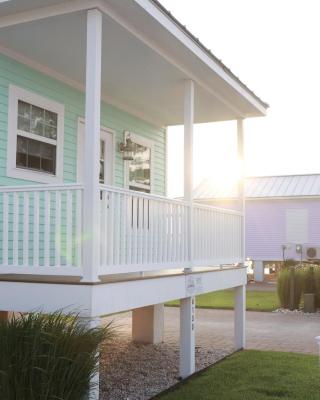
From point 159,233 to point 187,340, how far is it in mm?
1683

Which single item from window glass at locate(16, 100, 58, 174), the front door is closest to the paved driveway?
the front door

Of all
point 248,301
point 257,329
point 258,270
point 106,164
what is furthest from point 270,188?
point 106,164

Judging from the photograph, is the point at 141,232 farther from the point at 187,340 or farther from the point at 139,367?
the point at 139,367

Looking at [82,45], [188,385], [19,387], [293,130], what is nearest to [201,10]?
[82,45]

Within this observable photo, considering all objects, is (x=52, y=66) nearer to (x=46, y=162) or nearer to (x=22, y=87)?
(x=22, y=87)

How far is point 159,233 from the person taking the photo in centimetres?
720

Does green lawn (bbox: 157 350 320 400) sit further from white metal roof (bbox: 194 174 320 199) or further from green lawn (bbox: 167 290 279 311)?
white metal roof (bbox: 194 174 320 199)

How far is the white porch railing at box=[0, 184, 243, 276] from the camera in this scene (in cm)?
571

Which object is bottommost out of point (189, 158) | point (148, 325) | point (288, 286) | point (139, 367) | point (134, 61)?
point (139, 367)

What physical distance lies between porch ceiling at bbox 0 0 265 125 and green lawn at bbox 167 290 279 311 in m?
6.86

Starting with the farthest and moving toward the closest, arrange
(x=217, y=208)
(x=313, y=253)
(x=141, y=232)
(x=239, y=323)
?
(x=313, y=253) < (x=239, y=323) < (x=217, y=208) < (x=141, y=232)

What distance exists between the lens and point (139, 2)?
5.80 meters

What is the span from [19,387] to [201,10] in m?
7.42

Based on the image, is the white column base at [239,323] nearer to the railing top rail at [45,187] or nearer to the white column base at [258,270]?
the railing top rail at [45,187]
